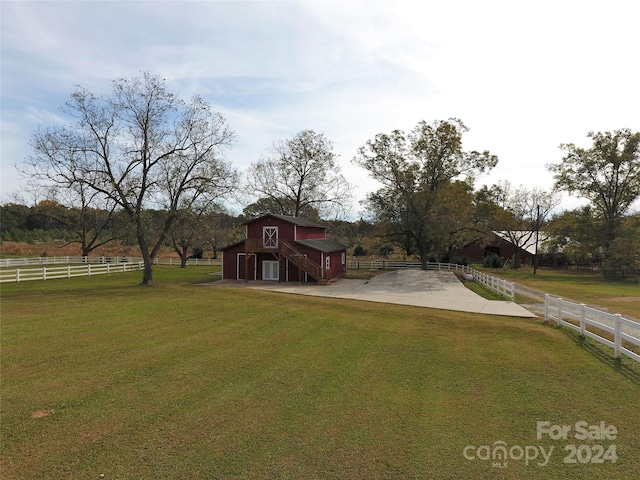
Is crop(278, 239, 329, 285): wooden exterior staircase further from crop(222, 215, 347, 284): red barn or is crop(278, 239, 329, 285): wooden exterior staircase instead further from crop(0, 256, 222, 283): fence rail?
crop(0, 256, 222, 283): fence rail

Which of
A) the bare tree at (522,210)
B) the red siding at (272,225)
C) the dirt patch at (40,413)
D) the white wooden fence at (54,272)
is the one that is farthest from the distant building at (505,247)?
the dirt patch at (40,413)

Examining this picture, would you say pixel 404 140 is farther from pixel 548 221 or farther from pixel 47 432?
pixel 47 432

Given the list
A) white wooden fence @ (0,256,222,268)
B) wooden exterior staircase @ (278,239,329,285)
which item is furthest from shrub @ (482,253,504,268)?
white wooden fence @ (0,256,222,268)

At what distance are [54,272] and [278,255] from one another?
1677cm

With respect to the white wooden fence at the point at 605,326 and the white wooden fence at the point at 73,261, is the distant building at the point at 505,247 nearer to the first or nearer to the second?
the white wooden fence at the point at 73,261

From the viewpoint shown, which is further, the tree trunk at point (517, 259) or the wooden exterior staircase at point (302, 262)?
the tree trunk at point (517, 259)

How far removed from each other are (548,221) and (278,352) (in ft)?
169

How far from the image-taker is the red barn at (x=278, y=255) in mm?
29266

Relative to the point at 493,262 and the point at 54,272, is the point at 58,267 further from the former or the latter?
the point at 493,262

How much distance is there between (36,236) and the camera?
63938 mm

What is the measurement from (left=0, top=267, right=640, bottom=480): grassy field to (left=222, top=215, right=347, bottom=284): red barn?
16.8 m

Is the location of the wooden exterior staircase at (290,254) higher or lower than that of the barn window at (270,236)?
lower

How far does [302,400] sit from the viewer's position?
675cm

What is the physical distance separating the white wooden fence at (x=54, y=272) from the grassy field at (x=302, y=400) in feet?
51.2
